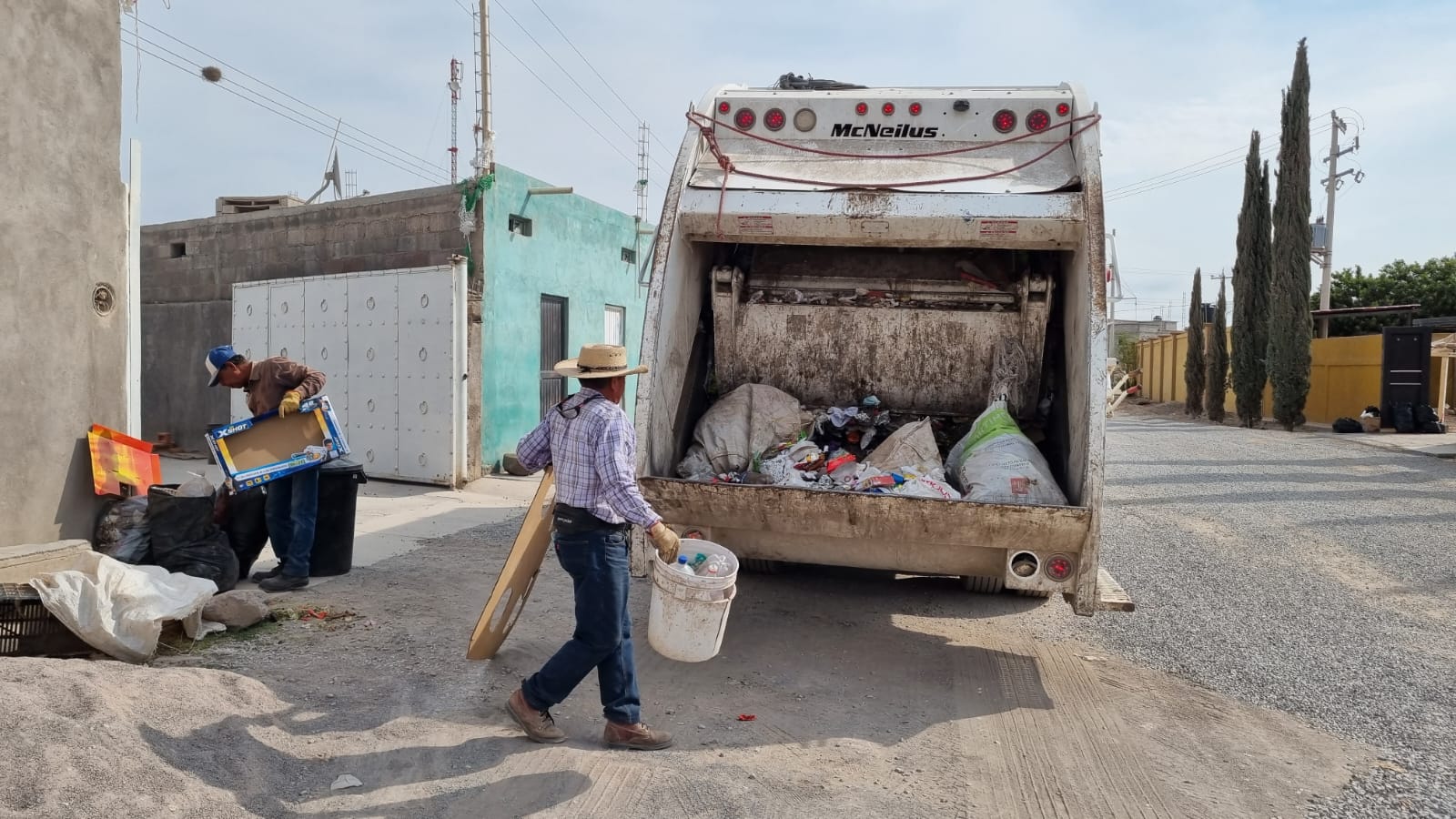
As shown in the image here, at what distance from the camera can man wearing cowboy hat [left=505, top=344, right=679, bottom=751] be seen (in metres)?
3.27

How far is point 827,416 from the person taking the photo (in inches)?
211

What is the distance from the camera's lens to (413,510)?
839 cm

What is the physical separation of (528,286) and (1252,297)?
20.3m

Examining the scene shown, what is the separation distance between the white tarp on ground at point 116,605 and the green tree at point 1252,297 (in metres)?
24.5

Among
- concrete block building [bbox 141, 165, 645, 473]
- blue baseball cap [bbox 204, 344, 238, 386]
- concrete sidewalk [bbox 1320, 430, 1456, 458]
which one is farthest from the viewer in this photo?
concrete sidewalk [bbox 1320, 430, 1456, 458]

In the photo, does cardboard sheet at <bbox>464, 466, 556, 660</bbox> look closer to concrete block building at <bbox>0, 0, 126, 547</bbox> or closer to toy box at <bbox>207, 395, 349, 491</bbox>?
toy box at <bbox>207, 395, 349, 491</bbox>

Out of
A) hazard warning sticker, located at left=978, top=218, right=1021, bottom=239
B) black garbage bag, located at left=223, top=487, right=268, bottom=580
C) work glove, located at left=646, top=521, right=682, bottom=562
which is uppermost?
hazard warning sticker, located at left=978, top=218, right=1021, bottom=239

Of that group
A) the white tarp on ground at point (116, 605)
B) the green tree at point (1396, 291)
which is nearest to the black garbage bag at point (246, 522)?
the white tarp on ground at point (116, 605)

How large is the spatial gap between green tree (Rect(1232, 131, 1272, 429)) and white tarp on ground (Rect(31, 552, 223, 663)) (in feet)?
80.2

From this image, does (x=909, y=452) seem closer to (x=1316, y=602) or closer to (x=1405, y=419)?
(x=1316, y=602)

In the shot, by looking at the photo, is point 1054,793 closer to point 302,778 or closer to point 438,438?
point 302,778

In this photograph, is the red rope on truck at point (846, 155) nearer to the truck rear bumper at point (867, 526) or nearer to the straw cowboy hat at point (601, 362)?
the truck rear bumper at point (867, 526)

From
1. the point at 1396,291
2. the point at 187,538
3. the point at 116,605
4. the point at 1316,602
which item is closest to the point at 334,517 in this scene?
the point at 187,538

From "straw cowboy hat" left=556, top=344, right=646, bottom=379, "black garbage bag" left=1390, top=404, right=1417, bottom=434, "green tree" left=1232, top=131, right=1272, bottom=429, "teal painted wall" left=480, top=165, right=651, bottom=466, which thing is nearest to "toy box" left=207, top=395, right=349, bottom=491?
"straw cowboy hat" left=556, top=344, right=646, bottom=379
